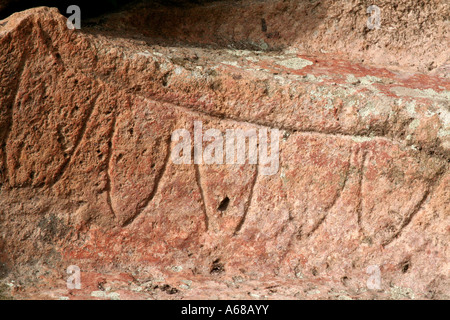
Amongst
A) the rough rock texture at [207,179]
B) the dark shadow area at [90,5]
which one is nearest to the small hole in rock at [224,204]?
the rough rock texture at [207,179]

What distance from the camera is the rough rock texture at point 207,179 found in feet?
9.84

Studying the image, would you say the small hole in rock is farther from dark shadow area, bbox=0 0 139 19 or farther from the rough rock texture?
dark shadow area, bbox=0 0 139 19

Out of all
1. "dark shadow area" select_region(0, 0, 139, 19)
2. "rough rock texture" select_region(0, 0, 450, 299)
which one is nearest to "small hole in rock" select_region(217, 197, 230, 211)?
"rough rock texture" select_region(0, 0, 450, 299)

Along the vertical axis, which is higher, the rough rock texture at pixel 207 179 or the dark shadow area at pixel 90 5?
the dark shadow area at pixel 90 5

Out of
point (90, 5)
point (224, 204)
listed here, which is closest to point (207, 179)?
point (224, 204)

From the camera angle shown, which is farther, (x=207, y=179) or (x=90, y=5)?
(x=90, y=5)

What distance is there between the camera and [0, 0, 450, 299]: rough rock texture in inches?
118

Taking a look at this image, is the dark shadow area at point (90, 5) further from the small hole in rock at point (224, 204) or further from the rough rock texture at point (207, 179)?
the small hole in rock at point (224, 204)

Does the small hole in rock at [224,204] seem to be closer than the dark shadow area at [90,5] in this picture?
Yes

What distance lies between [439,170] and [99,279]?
5.88 feet

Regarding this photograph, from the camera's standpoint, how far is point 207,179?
3.18 metres

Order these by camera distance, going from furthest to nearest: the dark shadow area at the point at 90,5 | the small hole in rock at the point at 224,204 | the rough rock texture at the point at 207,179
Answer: the dark shadow area at the point at 90,5 → the small hole in rock at the point at 224,204 → the rough rock texture at the point at 207,179

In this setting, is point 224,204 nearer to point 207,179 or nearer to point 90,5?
point 207,179

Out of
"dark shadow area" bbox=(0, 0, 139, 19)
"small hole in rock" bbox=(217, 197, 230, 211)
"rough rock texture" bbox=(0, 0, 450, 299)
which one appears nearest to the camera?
"rough rock texture" bbox=(0, 0, 450, 299)
